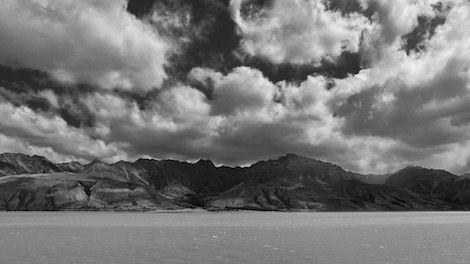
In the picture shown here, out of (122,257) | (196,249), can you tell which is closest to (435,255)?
(196,249)

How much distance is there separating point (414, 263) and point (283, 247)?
2200 centimetres

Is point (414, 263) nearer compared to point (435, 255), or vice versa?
point (414, 263)

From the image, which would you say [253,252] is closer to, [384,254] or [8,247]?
[384,254]

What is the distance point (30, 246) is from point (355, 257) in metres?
50.2

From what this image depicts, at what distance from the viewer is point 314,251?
57719 millimetres

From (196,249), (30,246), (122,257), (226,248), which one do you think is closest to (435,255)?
(226,248)

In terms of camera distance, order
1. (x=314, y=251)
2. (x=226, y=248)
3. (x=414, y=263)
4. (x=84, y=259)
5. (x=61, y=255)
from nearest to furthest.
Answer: (x=414, y=263)
(x=84, y=259)
(x=61, y=255)
(x=314, y=251)
(x=226, y=248)

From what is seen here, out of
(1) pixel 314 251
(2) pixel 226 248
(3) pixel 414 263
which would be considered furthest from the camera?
(2) pixel 226 248

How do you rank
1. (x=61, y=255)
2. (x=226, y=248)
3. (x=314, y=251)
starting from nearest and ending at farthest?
(x=61, y=255), (x=314, y=251), (x=226, y=248)

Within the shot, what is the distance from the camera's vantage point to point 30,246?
6412cm

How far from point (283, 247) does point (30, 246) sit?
40.7 meters

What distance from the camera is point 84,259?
49844 millimetres

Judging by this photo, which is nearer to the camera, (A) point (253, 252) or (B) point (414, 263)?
(B) point (414, 263)

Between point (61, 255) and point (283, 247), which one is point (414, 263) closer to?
point (283, 247)
